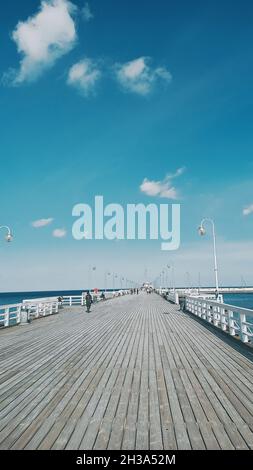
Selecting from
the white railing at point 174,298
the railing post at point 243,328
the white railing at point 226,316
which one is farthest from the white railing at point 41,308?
the railing post at point 243,328

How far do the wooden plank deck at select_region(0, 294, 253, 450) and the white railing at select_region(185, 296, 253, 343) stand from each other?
2.38 feet

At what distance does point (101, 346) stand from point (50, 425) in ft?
19.3

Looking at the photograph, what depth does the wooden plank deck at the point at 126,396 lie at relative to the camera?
405 centimetres

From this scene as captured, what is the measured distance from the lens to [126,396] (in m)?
5.60

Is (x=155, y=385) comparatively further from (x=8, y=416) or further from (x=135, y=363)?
(x=8, y=416)

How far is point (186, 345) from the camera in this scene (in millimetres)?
10172

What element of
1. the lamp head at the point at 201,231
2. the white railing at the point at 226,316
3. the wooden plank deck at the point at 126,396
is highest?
the lamp head at the point at 201,231

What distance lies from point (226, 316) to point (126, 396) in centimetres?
816

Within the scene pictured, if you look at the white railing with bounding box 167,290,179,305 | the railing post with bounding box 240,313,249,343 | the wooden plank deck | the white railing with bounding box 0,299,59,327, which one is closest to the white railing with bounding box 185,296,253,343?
the railing post with bounding box 240,313,249,343

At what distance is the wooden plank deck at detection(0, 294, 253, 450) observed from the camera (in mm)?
4047

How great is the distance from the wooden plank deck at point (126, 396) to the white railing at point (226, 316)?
725mm

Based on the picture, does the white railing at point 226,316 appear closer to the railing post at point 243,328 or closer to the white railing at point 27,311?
the railing post at point 243,328
